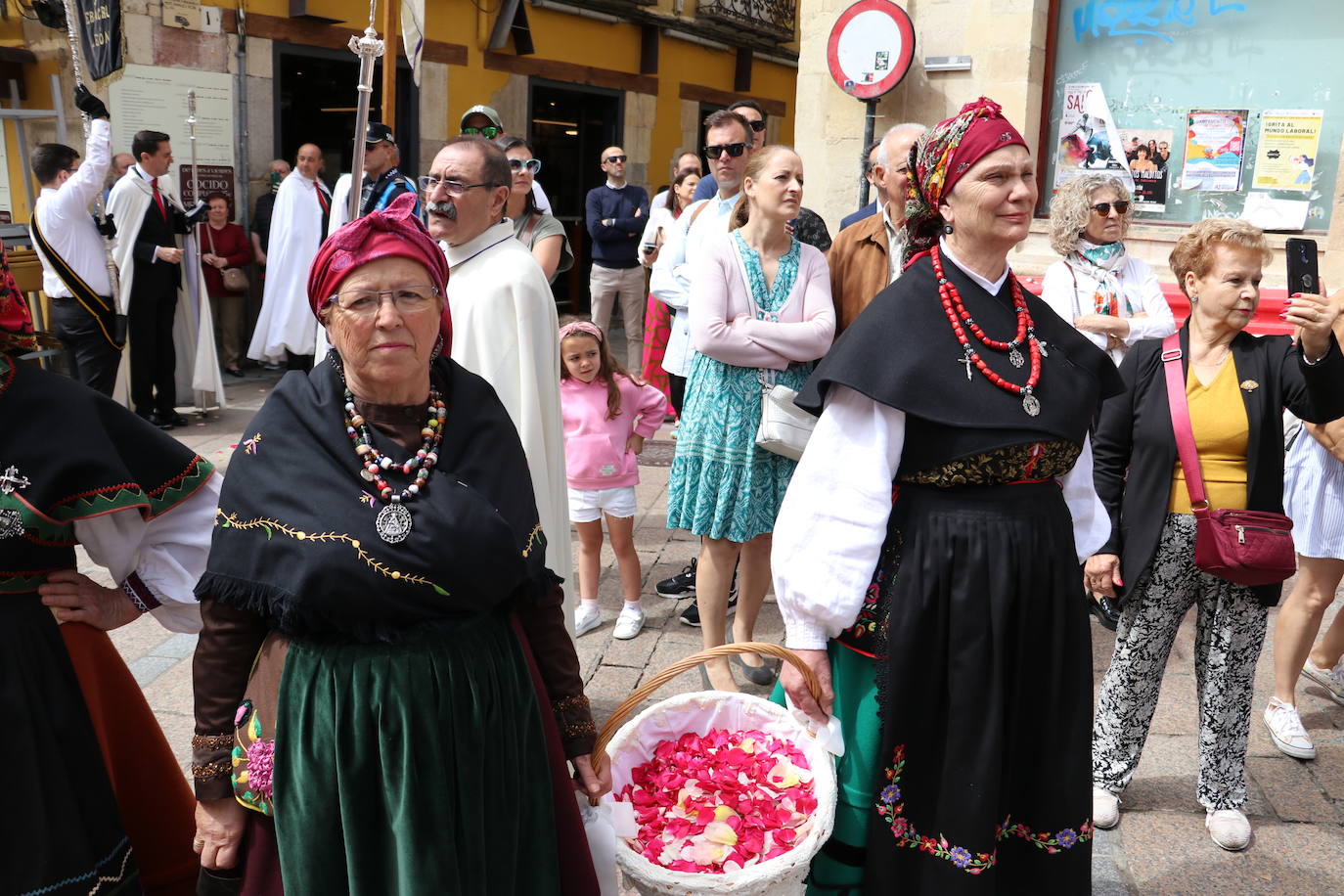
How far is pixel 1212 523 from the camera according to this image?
3.40m

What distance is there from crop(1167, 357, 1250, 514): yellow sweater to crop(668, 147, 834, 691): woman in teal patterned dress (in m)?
1.25

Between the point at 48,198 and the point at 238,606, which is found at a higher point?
the point at 48,198

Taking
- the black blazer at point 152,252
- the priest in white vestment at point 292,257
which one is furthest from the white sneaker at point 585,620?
the priest in white vestment at point 292,257

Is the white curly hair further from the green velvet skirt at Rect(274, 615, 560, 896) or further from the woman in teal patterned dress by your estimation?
the green velvet skirt at Rect(274, 615, 560, 896)

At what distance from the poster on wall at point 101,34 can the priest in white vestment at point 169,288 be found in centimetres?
62

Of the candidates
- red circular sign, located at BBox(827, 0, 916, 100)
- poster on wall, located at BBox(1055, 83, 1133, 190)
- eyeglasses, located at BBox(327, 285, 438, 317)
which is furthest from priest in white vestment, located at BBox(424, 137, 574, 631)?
poster on wall, located at BBox(1055, 83, 1133, 190)

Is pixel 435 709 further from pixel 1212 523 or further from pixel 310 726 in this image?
pixel 1212 523

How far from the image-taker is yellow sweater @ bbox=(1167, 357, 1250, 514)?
345 cm

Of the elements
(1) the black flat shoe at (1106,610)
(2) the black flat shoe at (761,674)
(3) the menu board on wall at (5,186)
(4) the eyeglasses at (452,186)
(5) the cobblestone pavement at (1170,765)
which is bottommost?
(5) the cobblestone pavement at (1170,765)

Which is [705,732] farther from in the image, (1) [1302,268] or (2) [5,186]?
(2) [5,186]

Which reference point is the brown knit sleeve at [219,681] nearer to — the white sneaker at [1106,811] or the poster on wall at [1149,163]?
the white sneaker at [1106,811]

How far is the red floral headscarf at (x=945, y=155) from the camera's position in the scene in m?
2.49

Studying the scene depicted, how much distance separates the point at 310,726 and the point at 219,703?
21cm

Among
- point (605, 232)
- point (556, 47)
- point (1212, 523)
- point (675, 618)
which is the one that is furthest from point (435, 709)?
point (556, 47)
